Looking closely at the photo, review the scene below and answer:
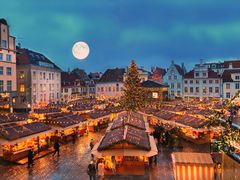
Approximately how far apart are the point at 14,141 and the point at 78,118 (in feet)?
31.3

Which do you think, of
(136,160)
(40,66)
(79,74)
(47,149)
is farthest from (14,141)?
(79,74)

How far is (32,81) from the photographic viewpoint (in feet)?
174

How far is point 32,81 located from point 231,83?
44508 millimetres

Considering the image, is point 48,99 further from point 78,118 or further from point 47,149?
point 47,149

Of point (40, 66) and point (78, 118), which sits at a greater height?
point (40, 66)

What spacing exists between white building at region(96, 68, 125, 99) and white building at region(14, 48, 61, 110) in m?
21.2

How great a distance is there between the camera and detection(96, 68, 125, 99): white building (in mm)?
75887

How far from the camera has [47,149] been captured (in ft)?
66.4

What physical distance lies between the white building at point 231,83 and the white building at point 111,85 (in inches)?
1169

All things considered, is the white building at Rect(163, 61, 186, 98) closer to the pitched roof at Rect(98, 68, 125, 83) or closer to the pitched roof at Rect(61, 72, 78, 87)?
the pitched roof at Rect(98, 68, 125, 83)

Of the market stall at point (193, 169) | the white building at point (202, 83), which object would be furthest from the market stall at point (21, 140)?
the white building at point (202, 83)

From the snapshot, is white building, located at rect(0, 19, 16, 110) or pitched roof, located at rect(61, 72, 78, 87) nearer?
white building, located at rect(0, 19, 16, 110)

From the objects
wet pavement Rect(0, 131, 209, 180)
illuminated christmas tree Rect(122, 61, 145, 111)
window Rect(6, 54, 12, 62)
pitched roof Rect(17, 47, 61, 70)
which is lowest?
wet pavement Rect(0, 131, 209, 180)

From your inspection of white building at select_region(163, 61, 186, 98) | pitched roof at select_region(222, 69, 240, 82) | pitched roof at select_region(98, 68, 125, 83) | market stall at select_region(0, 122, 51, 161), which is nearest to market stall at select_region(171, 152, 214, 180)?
market stall at select_region(0, 122, 51, 161)
